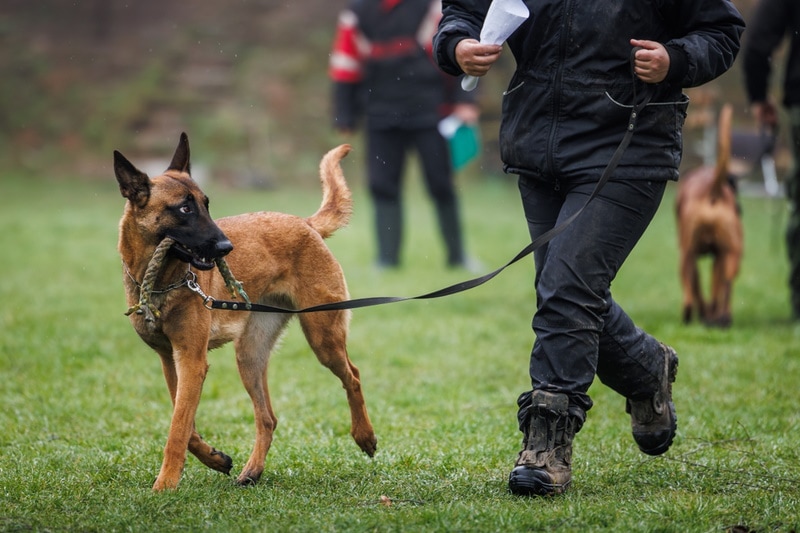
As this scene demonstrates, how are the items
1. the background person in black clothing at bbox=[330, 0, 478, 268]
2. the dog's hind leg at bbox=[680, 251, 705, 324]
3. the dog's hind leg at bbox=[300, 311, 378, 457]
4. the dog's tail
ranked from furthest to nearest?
the background person in black clothing at bbox=[330, 0, 478, 268] < the dog's hind leg at bbox=[680, 251, 705, 324] < the dog's tail < the dog's hind leg at bbox=[300, 311, 378, 457]

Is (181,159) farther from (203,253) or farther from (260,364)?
(260,364)

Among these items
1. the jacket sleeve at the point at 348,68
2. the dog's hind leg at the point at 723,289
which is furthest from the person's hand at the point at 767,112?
the jacket sleeve at the point at 348,68

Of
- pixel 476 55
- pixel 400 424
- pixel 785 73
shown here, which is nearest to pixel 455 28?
pixel 476 55

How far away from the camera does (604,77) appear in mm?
3672

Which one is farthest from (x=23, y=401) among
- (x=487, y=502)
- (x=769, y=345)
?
(x=769, y=345)

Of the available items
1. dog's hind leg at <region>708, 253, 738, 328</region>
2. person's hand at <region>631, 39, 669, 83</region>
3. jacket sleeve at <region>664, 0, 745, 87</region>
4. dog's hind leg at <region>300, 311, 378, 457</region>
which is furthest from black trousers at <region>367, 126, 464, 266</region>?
person's hand at <region>631, 39, 669, 83</region>

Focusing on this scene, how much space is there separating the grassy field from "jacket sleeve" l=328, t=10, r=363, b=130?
1821mm

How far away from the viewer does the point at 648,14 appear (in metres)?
3.69

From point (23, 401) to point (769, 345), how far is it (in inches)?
192

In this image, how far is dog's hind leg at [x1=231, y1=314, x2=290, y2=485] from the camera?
13.9 feet

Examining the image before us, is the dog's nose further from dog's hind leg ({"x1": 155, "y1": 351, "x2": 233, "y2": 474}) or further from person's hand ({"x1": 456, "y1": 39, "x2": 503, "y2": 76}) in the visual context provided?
person's hand ({"x1": 456, "y1": 39, "x2": 503, "y2": 76})

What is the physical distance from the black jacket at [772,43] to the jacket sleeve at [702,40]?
3800 millimetres

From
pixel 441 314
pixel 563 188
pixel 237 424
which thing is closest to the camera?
pixel 563 188

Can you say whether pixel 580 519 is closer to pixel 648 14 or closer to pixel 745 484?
pixel 745 484
